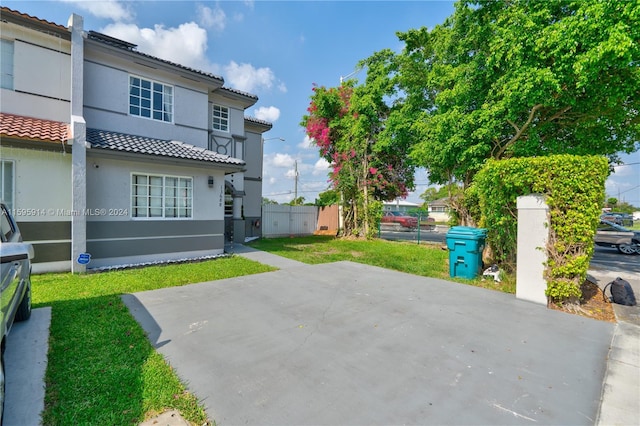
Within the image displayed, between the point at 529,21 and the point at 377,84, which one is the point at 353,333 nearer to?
the point at 529,21

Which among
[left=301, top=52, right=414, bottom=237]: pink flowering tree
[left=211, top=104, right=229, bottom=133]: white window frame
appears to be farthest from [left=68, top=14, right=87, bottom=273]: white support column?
[left=301, top=52, right=414, bottom=237]: pink flowering tree

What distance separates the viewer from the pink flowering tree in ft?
51.1

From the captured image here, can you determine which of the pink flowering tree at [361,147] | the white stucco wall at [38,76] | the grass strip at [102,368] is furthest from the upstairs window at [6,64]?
the pink flowering tree at [361,147]

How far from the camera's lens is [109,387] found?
2832 mm

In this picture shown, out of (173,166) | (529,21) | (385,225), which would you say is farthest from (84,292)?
(385,225)

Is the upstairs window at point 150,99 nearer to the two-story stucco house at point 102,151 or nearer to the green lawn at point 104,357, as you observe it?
the two-story stucco house at point 102,151

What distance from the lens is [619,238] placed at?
14000mm

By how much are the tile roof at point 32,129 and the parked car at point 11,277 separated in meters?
4.20

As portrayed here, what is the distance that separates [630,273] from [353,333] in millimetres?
10558

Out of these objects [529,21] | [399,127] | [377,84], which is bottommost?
[399,127]

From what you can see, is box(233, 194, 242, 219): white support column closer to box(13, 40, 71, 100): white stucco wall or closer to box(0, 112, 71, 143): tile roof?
box(0, 112, 71, 143): tile roof

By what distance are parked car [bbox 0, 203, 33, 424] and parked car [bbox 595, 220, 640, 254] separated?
65.8ft

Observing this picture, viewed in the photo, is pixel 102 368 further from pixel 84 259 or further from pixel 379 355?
pixel 84 259

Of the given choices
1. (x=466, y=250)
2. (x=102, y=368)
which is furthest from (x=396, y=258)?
(x=102, y=368)
